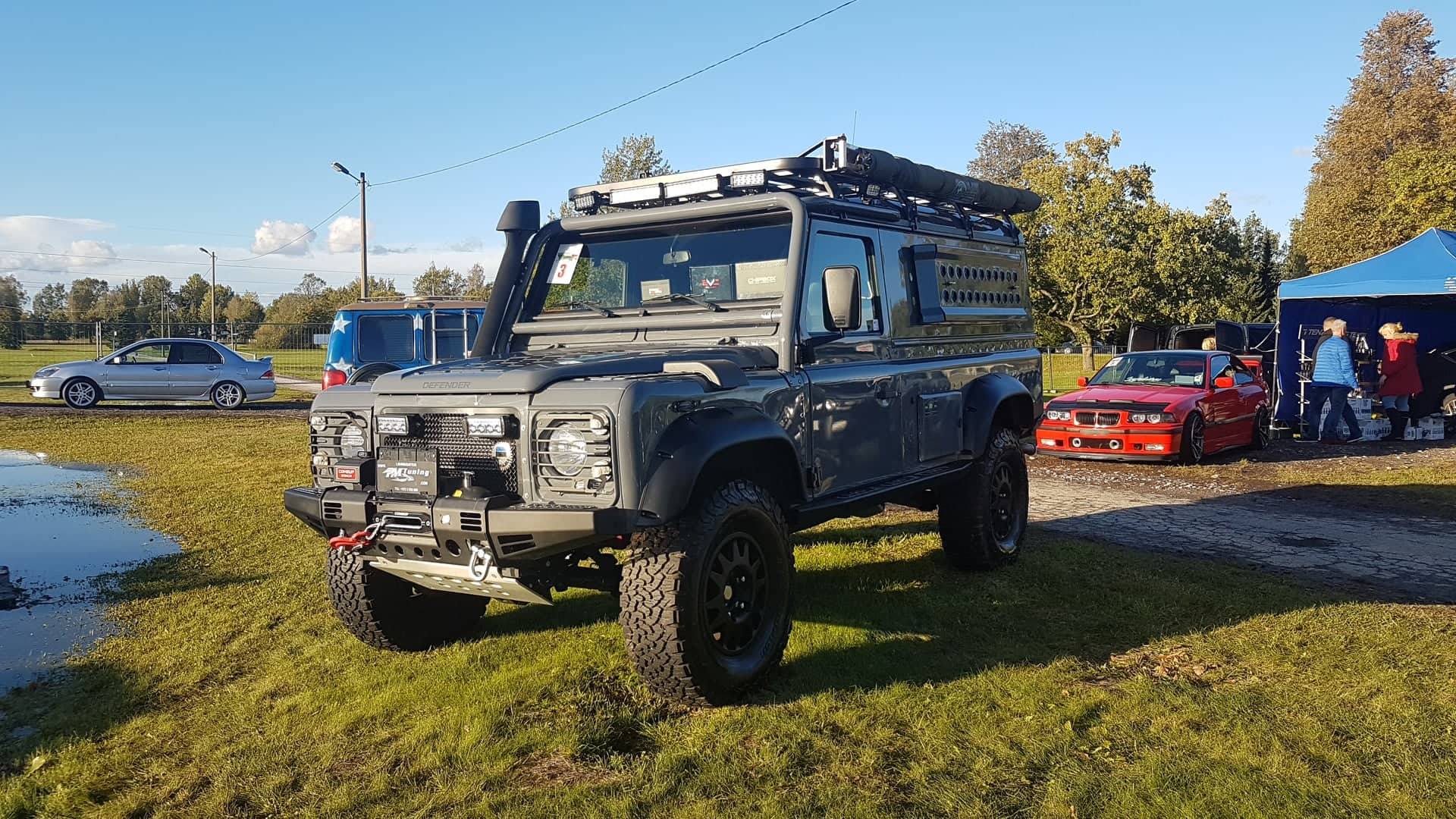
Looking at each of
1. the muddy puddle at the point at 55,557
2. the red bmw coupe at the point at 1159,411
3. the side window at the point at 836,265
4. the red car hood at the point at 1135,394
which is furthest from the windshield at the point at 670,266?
the red car hood at the point at 1135,394

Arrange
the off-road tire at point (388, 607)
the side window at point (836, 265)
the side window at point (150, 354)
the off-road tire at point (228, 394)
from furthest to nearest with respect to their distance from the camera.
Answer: the off-road tire at point (228, 394), the side window at point (150, 354), the side window at point (836, 265), the off-road tire at point (388, 607)

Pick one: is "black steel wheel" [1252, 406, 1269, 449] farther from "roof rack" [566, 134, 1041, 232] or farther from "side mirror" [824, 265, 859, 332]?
"side mirror" [824, 265, 859, 332]

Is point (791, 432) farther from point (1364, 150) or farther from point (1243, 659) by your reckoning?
point (1364, 150)

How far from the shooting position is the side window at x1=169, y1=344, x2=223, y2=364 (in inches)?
821

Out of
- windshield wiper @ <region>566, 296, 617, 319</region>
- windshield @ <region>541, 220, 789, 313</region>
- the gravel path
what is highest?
windshield @ <region>541, 220, 789, 313</region>

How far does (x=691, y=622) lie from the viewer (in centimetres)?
405

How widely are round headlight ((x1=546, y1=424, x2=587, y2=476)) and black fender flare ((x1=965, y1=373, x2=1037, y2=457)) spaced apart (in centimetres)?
330

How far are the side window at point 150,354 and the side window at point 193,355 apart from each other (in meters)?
0.16

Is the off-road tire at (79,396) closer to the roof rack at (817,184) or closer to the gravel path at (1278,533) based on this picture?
the roof rack at (817,184)

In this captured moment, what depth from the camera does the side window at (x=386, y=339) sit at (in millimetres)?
15797

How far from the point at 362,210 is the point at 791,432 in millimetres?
30786

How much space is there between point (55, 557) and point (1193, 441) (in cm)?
1191

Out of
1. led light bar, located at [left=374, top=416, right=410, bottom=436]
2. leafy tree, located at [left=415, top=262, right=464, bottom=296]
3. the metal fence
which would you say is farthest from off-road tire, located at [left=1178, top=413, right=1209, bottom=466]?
leafy tree, located at [left=415, top=262, right=464, bottom=296]

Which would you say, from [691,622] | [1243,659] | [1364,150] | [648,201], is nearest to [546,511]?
[691,622]
